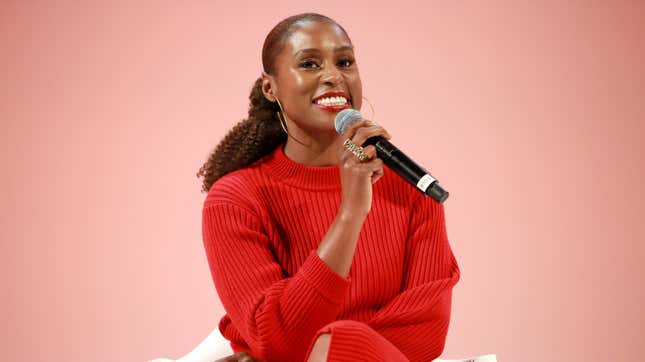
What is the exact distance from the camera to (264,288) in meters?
1.58

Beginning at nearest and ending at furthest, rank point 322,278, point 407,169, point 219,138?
point 407,169 → point 322,278 → point 219,138

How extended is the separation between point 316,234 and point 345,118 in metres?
0.26

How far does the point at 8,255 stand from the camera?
10.1 feet

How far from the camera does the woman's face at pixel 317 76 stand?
1660mm

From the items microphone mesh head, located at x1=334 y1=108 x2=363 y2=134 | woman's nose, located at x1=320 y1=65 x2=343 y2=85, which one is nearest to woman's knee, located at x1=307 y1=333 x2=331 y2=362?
microphone mesh head, located at x1=334 y1=108 x2=363 y2=134

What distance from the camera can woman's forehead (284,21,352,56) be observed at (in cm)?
169

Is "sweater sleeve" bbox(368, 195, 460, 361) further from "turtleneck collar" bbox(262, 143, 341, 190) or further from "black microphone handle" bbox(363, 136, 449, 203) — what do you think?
"black microphone handle" bbox(363, 136, 449, 203)

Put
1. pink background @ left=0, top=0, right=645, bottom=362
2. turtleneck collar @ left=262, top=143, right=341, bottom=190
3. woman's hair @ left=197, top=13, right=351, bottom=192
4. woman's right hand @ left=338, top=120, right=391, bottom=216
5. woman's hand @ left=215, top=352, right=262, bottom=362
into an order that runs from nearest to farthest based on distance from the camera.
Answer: woman's right hand @ left=338, top=120, right=391, bottom=216 < woman's hand @ left=215, top=352, right=262, bottom=362 < turtleneck collar @ left=262, top=143, right=341, bottom=190 < woman's hair @ left=197, top=13, right=351, bottom=192 < pink background @ left=0, top=0, right=645, bottom=362

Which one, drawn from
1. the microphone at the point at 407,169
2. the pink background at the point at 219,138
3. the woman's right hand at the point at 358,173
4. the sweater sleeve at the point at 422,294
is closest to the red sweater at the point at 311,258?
the sweater sleeve at the point at 422,294

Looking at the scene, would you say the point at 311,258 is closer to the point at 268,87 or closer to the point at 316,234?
the point at 316,234

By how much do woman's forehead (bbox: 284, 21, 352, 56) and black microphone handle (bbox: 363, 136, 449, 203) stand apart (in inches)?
11.8

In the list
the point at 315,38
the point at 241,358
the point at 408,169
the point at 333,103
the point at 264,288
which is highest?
the point at 315,38

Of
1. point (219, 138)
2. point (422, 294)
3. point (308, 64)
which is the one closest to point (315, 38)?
point (308, 64)

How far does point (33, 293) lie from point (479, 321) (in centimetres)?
153
